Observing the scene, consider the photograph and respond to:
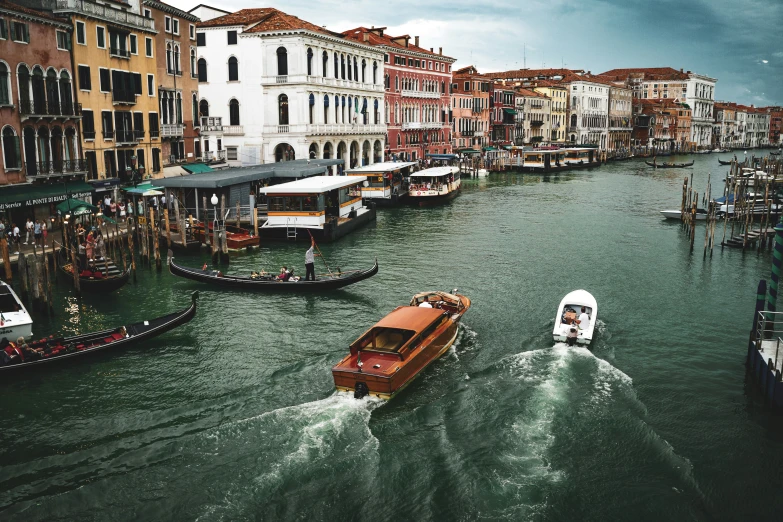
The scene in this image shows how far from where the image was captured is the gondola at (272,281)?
19156mm

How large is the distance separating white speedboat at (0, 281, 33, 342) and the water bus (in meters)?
28.3

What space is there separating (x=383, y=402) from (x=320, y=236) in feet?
54.0

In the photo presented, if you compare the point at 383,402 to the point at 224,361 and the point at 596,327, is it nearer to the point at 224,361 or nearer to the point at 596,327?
the point at 224,361

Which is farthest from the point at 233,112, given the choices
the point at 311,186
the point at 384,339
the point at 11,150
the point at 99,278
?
the point at 384,339

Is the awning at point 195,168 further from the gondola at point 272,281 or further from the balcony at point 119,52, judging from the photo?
the gondola at point 272,281

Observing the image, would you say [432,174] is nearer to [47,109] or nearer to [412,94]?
[412,94]

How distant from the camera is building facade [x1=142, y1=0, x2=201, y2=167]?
34188 millimetres

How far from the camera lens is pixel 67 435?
36.1 ft

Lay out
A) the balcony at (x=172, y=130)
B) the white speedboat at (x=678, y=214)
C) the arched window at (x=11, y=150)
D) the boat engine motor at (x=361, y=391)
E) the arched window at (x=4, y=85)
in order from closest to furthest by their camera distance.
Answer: the boat engine motor at (x=361, y=391)
the arched window at (x=4, y=85)
the arched window at (x=11, y=150)
the white speedboat at (x=678, y=214)
the balcony at (x=172, y=130)

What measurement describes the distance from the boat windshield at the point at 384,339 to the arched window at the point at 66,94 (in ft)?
65.0

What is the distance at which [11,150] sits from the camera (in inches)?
957

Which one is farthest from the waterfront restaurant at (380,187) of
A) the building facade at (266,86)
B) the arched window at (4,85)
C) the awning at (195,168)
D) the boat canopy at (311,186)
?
the arched window at (4,85)

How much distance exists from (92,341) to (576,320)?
1037 centimetres

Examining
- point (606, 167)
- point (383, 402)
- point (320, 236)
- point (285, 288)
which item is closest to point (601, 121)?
point (606, 167)
